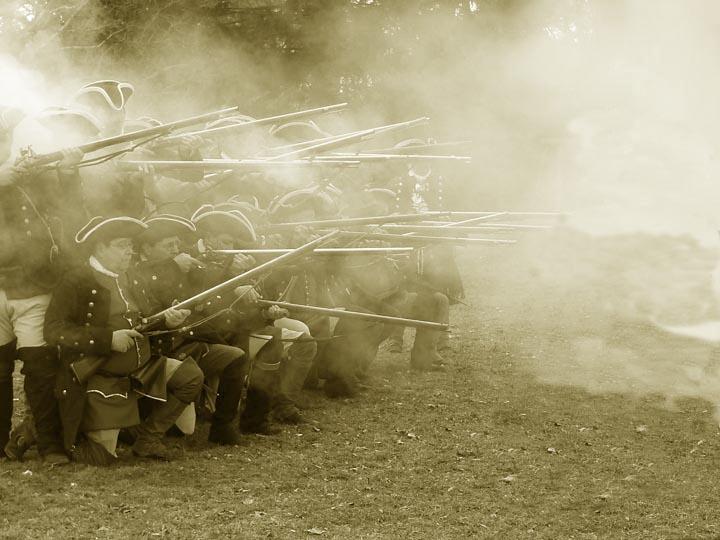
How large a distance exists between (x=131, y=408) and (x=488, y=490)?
255cm

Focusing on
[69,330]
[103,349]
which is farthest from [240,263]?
[69,330]

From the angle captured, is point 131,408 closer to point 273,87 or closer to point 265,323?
point 265,323

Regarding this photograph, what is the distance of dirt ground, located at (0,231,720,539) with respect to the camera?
5910 millimetres

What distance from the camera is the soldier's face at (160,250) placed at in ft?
24.7

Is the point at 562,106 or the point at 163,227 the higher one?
the point at 562,106

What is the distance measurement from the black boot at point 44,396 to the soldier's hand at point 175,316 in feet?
2.70

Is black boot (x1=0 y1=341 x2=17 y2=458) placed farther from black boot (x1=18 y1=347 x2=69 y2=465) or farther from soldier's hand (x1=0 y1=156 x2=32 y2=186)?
soldier's hand (x1=0 y1=156 x2=32 y2=186)

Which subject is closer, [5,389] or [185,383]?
[5,389]

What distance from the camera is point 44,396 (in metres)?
6.88

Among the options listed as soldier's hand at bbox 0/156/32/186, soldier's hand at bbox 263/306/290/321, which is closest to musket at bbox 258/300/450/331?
soldier's hand at bbox 263/306/290/321

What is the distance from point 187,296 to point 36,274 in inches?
46.0

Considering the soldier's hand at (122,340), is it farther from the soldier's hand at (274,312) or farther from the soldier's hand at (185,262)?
the soldier's hand at (274,312)

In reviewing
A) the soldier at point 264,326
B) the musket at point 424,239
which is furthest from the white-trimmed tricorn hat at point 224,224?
the musket at point 424,239

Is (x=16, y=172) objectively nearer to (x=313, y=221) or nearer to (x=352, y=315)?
(x=352, y=315)
